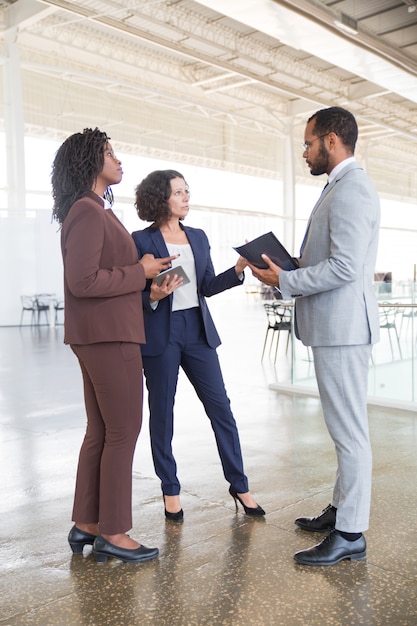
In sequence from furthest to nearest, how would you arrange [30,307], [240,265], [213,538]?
1. [30,307]
2. [240,265]
3. [213,538]

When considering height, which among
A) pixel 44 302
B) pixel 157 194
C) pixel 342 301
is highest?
pixel 157 194

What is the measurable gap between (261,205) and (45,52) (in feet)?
31.5

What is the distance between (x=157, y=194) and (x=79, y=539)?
154 cm

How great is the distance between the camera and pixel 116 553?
2.60m

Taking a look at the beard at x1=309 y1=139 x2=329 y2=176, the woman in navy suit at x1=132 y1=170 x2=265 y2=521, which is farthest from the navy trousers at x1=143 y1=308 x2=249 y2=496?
the beard at x1=309 y1=139 x2=329 y2=176

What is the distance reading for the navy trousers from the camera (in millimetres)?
3045

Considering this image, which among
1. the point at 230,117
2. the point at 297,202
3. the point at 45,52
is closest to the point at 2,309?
the point at 45,52

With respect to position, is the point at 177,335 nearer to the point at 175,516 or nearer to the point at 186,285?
the point at 186,285

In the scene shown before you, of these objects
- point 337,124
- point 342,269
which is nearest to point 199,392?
point 342,269

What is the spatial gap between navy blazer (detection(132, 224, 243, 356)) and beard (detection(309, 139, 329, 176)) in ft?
2.14

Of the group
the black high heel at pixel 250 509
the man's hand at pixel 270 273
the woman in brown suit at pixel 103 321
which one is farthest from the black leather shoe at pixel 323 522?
the man's hand at pixel 270 273

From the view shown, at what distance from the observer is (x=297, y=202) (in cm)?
2452

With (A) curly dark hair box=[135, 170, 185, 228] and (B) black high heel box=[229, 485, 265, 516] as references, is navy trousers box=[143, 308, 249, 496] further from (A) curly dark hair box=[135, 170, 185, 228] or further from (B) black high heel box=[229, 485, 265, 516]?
(A) curly dark hair box=[135, 170, 185, 228]

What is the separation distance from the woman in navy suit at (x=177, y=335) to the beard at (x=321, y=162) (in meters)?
0.59
